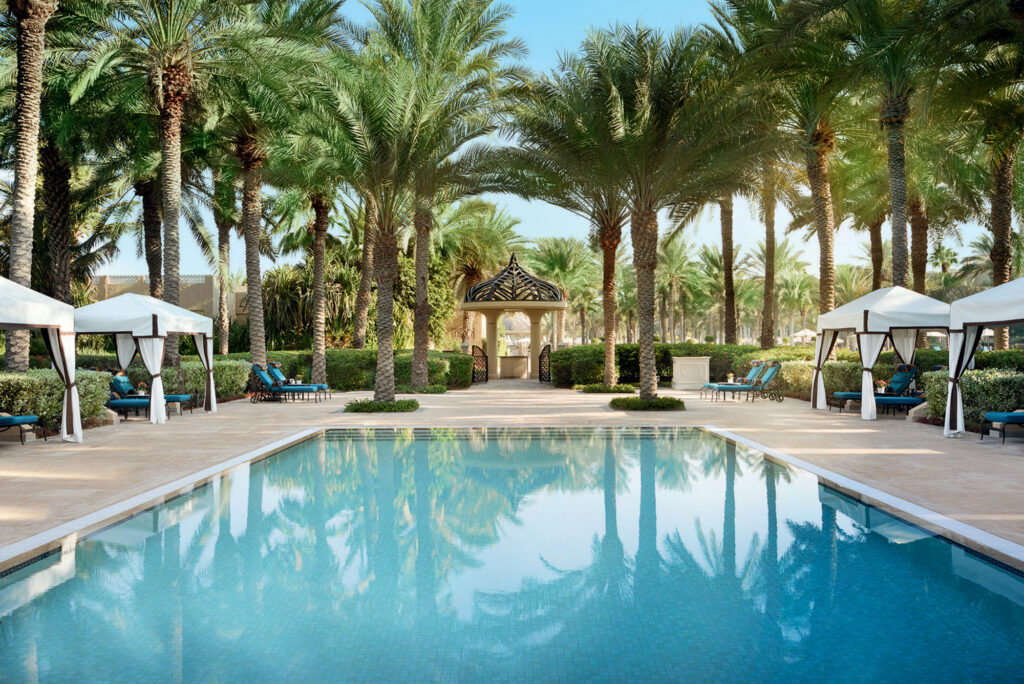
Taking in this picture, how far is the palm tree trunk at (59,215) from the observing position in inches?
958

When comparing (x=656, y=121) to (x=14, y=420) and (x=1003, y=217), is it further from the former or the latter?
(x=14, y=420)

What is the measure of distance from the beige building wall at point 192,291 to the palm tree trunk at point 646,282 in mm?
23840

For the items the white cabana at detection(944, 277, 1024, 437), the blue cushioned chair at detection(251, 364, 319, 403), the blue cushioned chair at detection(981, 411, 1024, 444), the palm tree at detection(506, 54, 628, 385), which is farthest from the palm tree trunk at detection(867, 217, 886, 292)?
the blue cushioned chair at detection(251, 364, 319, 403)

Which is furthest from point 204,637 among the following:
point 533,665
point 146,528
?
point 146,528

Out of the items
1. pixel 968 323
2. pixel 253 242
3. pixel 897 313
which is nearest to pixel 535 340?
pixel 253 242

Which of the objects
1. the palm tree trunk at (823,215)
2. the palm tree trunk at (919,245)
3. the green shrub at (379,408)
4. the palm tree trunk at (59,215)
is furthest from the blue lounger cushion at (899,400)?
the palm tree trunk at (59,215)

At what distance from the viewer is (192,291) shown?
121 feet

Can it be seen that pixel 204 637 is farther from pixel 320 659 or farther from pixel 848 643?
pixel 848 643

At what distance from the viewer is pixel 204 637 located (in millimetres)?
4367

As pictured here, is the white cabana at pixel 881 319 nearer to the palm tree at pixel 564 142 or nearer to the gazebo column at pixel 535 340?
the palm tree at pixel 564 142

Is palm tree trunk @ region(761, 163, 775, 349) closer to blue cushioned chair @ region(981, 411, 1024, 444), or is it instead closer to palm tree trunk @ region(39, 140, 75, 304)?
blue cushioned chair @ region(981, 411, 1024, 444)

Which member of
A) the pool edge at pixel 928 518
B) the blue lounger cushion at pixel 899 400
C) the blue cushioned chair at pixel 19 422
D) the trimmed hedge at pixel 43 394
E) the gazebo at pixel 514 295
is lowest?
the pool edge at pixel 928 518

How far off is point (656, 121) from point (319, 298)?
1338cm

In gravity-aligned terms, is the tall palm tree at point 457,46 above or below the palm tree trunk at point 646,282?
above
